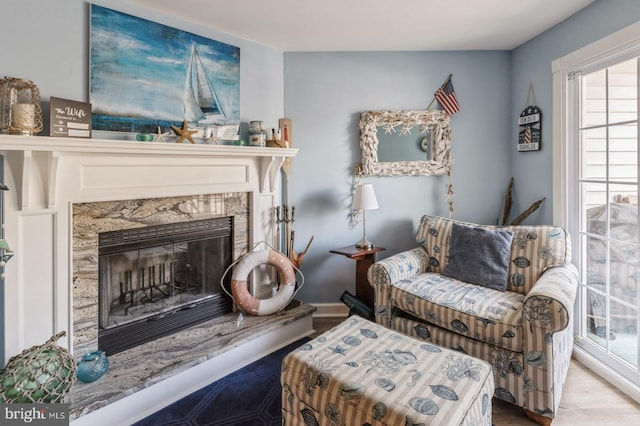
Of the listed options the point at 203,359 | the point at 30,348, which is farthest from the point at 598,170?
the point at 30,348

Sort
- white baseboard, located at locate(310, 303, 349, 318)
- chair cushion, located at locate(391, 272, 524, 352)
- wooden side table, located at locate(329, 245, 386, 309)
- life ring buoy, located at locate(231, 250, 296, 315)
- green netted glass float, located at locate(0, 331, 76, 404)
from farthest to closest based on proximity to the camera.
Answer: white baseboard, located at locate(310, 303, 349, 318)
wooden side table, located at locate(329, 245, 386, 309)
life ring buoy, located at locate(231, 250, 296, 315)
chair cushion, located at locate(391, 272, 524, 352)
green netted glass float, located at locate(0, 331, 76, 404)

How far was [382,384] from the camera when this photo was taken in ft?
4.50

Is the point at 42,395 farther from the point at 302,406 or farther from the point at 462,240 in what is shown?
the point at 462,240

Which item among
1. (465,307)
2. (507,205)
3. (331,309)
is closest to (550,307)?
(465,307)

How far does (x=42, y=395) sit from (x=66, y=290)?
53 centimetres

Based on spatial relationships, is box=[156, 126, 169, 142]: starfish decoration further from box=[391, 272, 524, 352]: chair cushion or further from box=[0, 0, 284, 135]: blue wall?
box=[391, 272, 524, 352]: chair cushion

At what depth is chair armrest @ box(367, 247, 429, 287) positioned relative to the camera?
2.38 m

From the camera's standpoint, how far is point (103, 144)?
1.85m

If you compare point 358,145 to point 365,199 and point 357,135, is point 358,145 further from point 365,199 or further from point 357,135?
point 365,199

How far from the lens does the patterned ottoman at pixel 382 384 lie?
1.26 m

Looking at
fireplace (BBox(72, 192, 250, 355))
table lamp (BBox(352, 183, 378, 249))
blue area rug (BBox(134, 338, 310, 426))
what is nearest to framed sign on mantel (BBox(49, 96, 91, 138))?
fireplace (BBox(72, 192, 250, 355))

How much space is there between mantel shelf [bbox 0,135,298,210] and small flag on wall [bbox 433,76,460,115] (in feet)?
5.31

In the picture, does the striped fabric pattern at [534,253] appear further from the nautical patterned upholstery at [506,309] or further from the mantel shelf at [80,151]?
the mantel shelf at [80,151]

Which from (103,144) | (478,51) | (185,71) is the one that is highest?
(478,51)
